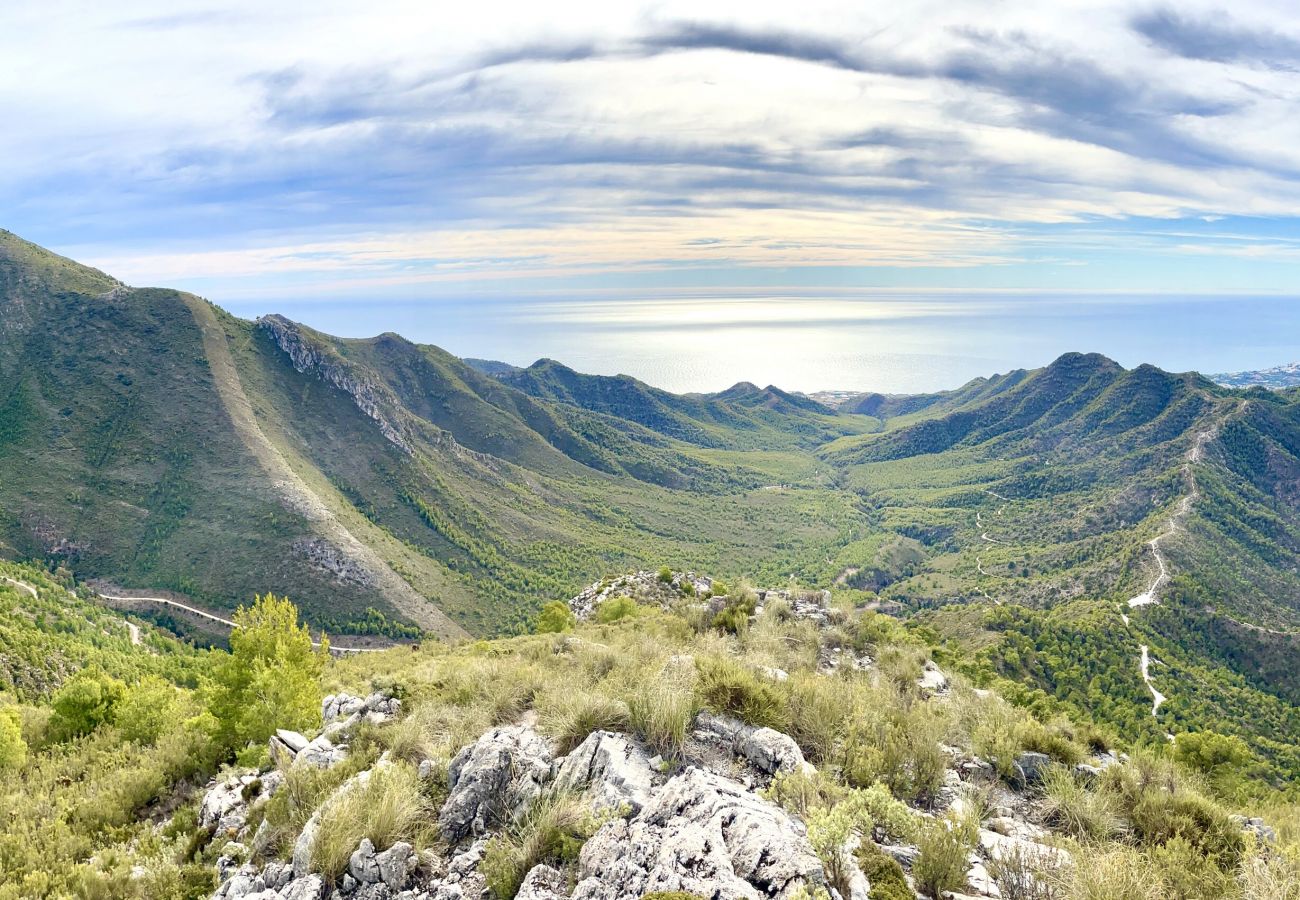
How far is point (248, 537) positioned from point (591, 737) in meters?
112

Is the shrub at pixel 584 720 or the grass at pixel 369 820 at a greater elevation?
the shrub at pixel 584 720

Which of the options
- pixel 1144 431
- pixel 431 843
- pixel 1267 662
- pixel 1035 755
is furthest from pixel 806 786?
pixel 1144 431

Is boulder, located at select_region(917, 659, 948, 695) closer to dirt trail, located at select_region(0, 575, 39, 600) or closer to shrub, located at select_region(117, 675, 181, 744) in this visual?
shrub, located at select_region(117, 675, 181, 744)

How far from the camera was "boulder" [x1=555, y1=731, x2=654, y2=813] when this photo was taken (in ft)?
28.7

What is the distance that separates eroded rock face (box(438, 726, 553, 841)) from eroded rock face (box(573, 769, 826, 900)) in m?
2.12

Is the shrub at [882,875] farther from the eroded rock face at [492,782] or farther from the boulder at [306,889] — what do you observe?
the boulder at [306,889]

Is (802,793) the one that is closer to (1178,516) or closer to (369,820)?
(369,820)

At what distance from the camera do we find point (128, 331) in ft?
440

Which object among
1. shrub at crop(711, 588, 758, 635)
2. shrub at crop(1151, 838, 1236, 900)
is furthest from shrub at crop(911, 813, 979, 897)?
shrub at crop(711, 588, 758, 635)

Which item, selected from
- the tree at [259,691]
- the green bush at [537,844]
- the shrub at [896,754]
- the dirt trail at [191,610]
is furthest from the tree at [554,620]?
the dirt trail at [191,610]

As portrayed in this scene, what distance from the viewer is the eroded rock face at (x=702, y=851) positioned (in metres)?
6.59

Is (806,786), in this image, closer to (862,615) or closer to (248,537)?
(862,615)

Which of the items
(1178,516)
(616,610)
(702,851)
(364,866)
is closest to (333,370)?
(616,610)

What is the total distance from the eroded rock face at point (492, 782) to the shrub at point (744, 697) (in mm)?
3369
